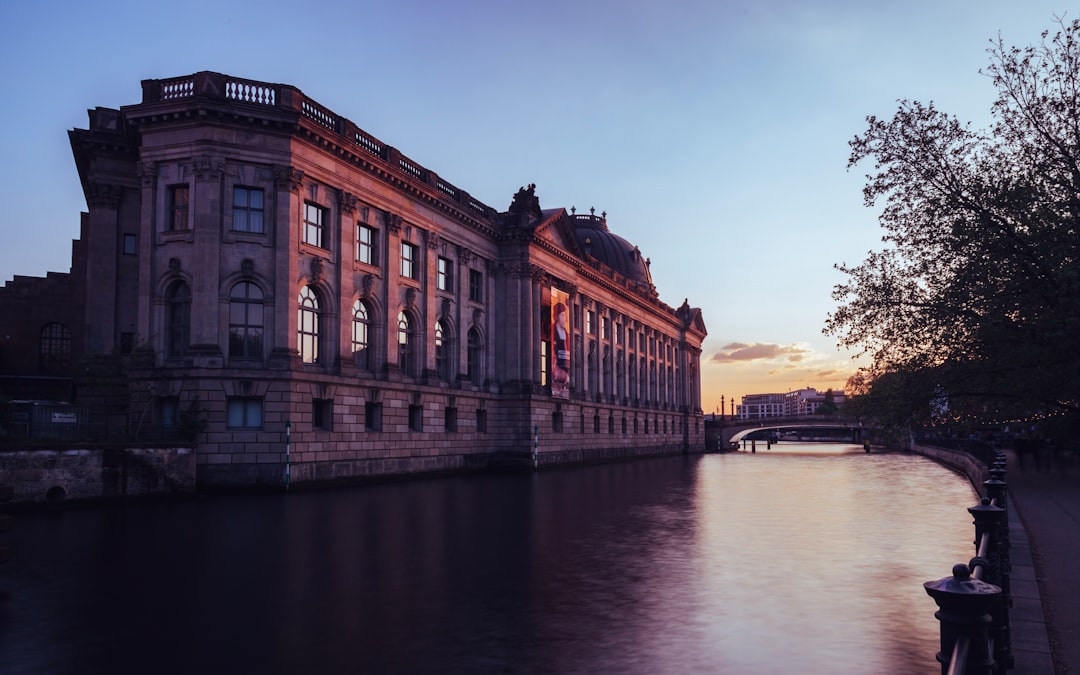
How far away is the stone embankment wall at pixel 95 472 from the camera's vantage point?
24.6 m

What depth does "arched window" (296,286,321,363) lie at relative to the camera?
36531 millimetres

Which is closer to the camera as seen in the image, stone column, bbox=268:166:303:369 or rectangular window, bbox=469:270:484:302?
stone column, bbox=268:166:303:369

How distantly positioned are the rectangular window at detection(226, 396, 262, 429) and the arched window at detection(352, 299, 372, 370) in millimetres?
6949

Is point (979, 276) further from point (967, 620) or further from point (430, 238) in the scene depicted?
point (430, 238)

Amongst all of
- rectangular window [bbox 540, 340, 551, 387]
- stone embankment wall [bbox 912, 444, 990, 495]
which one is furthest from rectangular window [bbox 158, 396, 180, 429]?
stone embankment wall [bbox 912, 444, 990, 495]

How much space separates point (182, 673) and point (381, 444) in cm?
3241

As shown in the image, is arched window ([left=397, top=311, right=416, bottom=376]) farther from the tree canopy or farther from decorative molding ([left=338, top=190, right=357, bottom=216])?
the tree canopy

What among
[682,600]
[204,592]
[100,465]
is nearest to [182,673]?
[204,592]

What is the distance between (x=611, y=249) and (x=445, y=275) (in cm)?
6510

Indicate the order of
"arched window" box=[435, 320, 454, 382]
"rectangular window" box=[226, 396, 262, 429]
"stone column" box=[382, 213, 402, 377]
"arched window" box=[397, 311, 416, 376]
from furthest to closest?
"arched window" box=[435, 320, 454, 382] → "arched window" box=[397, 311, 416, 376] → "stone column" box=[382, 213, 402, 377] → "rectangular window" box=[226, 396, 262, 429]

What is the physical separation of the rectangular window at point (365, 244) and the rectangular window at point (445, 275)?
658 cm

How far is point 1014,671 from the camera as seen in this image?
7152mm

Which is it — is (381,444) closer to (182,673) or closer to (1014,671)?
(182,673)

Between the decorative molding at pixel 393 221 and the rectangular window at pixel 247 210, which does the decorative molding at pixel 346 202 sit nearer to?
the decorative molding at pixel 393 221
